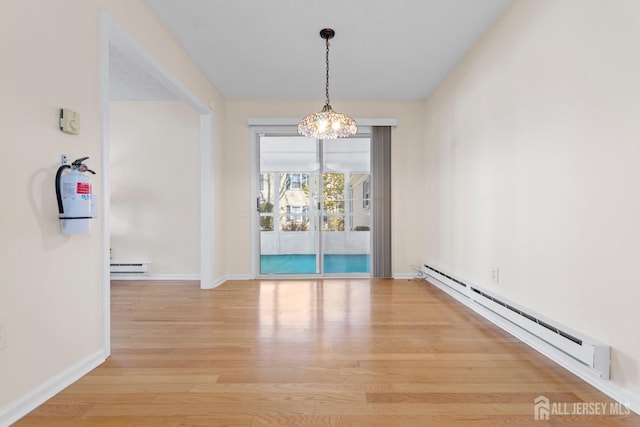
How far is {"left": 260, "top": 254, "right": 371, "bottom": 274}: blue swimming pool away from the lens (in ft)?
15.2

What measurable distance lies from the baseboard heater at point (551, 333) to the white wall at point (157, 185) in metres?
3.68

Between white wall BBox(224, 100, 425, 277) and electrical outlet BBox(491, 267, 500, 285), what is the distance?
1.78 m

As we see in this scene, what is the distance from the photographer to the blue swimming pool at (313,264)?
4.64m

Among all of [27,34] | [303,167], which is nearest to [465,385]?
[27,34]

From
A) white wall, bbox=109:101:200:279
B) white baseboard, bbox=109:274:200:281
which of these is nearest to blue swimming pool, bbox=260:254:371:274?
white baseboard, bbox=109:274:200:281

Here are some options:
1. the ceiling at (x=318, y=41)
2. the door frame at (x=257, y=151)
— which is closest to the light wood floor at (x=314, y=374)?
the door frame at (x=257, y=151)

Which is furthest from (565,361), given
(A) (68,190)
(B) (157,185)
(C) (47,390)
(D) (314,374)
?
(B) (157,185)

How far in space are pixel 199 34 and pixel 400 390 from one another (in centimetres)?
331

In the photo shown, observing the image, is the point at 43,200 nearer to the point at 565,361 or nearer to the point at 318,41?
the point at 318,41

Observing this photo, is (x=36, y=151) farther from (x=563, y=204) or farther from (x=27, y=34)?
(x=563, y=204)

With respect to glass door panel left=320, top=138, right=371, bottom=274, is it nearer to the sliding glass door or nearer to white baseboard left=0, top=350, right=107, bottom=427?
the sliding glass door

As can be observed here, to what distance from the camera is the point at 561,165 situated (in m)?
1.84

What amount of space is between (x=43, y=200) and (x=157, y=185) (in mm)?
2927

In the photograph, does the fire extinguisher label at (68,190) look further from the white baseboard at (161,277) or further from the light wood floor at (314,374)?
the white baseboard at (161,277)
